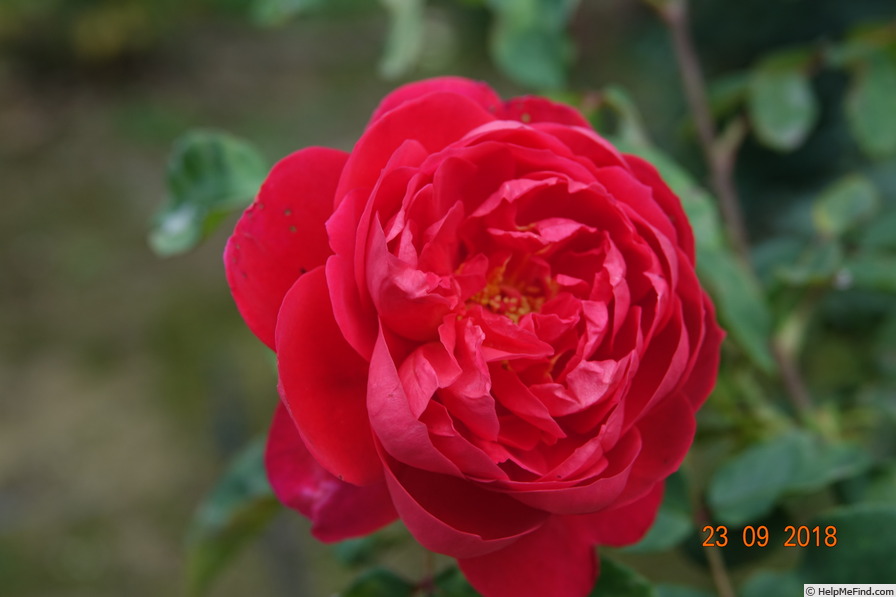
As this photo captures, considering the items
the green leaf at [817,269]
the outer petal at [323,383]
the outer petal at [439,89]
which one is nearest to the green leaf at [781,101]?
the green leaf at [817,269]

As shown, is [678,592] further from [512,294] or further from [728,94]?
[728,94]

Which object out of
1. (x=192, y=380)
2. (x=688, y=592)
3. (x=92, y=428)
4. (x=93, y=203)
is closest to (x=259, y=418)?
(x=192, y=380)

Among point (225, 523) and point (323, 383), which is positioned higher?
point (323, 383)

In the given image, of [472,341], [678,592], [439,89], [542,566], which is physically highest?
[439,89]

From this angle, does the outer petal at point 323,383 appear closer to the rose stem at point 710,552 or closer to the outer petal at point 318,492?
the outer petal at point 318,492

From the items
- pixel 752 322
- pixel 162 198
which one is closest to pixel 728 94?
pixel 752 322
